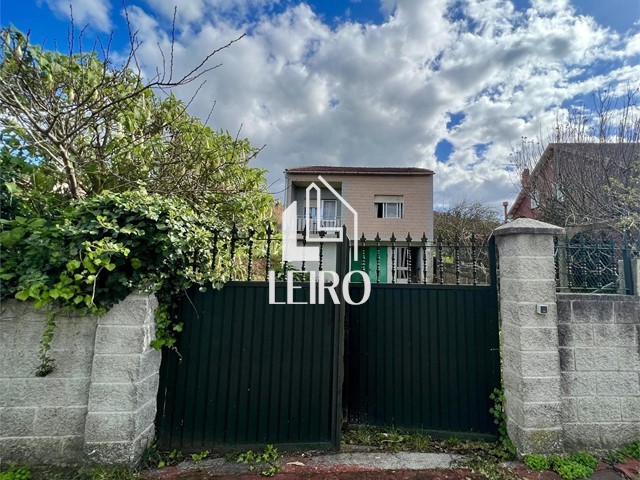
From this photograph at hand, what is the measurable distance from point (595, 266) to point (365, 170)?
12.0 m

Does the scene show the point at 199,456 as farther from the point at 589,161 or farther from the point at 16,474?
the point at 589,161

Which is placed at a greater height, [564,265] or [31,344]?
[564,265]

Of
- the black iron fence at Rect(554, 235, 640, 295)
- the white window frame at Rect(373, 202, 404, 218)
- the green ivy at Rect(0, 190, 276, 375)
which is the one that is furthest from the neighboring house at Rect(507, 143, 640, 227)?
the green ivy at Rect(0, 190, 276, 375)

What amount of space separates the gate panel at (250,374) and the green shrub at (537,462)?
159cm

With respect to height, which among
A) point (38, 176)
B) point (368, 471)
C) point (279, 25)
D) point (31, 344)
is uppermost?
point (279, 25)

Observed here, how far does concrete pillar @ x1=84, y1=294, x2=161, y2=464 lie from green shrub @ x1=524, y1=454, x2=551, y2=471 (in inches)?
125

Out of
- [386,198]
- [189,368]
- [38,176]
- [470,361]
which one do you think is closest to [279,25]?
[38,176]

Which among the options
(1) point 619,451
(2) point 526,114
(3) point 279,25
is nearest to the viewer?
(1) point 619,451

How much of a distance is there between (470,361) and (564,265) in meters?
1.34

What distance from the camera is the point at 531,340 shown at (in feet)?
7.68

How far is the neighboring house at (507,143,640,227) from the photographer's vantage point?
5977mm

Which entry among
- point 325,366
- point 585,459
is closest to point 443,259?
point 585,459

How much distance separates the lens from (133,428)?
211 centimetres

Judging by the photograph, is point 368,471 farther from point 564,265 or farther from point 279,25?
point 279,25
